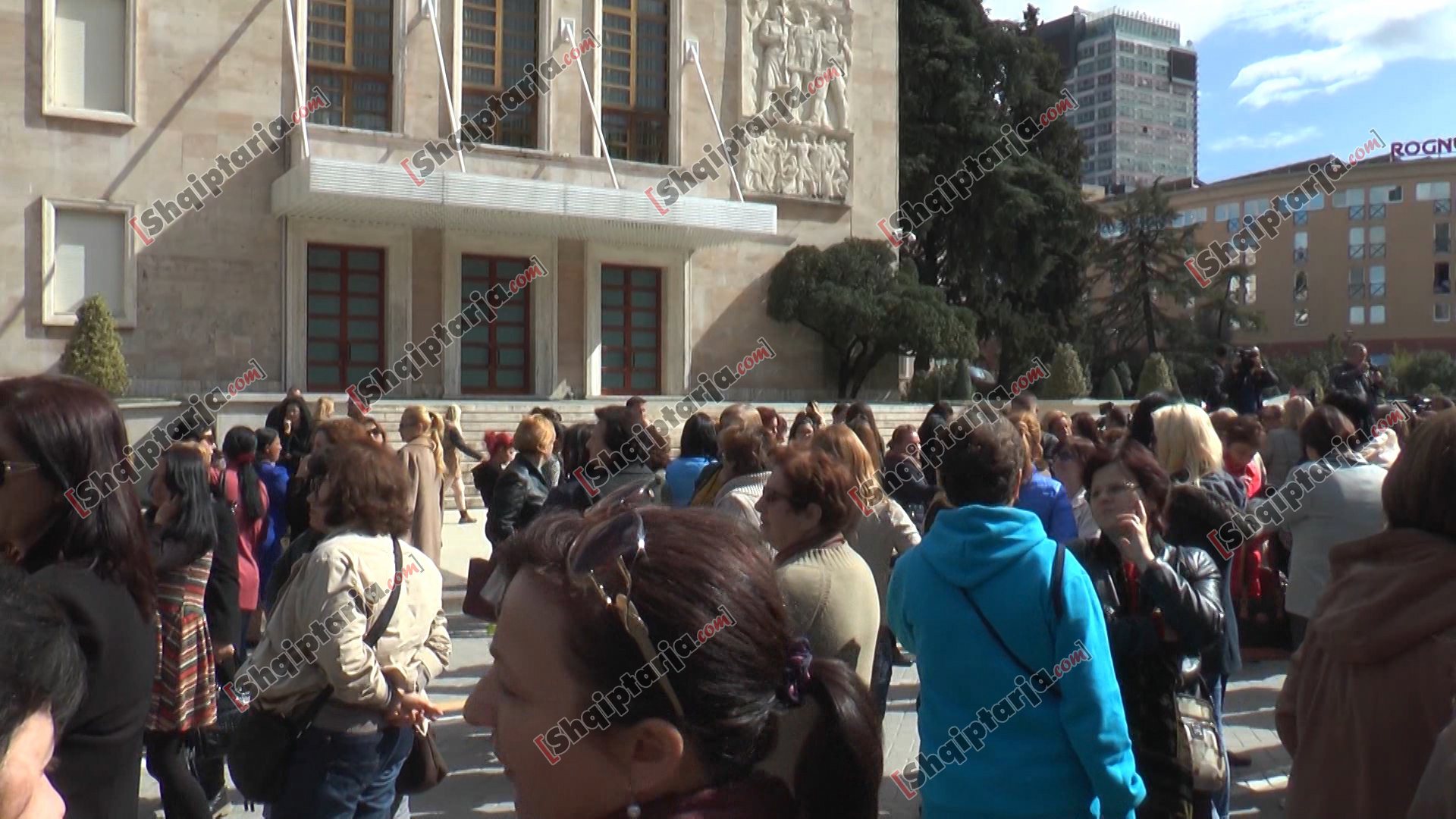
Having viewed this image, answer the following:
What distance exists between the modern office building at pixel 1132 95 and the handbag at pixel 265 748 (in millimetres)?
154160

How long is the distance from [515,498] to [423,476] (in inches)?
32.4

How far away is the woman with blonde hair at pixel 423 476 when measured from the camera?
307 inches

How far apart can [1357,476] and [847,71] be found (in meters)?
23.0

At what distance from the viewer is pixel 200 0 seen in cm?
2147

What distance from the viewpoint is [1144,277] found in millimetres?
53375

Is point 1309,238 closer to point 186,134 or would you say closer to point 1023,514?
point 186,134

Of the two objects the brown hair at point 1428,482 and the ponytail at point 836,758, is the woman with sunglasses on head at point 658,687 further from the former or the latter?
the brown hair at point 1428,482

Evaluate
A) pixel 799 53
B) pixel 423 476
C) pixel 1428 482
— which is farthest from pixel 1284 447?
pixel 799 53

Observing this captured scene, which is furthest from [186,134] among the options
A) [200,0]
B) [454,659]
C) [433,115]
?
[454,659]

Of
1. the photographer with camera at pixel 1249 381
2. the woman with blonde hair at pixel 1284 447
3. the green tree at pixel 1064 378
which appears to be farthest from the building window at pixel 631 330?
the woman with blonde hair at pixel 1284 447

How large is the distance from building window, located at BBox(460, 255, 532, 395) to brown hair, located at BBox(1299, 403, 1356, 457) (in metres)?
19.8

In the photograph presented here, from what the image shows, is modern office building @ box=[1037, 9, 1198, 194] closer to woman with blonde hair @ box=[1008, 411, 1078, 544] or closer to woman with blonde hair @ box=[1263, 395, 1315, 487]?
woman with blonde hair @ box=[1263, 395, 1315, 487]

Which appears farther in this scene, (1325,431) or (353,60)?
(353,60)

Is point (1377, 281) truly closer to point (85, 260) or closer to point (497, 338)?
point (497, 338)
